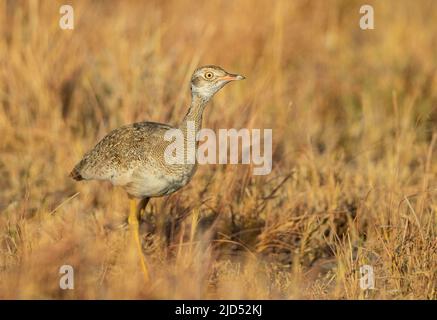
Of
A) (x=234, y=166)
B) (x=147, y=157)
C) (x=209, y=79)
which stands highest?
(x=209, y=79)

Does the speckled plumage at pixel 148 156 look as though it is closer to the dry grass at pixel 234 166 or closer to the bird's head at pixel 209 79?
the bird's head at pixel 209 79

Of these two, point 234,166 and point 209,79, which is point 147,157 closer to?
point 209,79

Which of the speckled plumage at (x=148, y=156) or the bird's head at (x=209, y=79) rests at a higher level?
the bird's head at (x=209, y=79)

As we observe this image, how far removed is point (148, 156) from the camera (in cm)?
460

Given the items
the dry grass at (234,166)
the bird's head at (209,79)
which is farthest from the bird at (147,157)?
the dry grass at (234,166)

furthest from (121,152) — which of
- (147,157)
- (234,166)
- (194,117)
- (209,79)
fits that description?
(234,166)

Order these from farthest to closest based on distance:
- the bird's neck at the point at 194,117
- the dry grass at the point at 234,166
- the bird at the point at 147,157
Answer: the bird's neck at the point at 194,117
the bird at the point at 147,157
the dry grass at the point at 234,166

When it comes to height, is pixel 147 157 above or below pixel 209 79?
below

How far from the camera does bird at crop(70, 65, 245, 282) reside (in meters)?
4.50

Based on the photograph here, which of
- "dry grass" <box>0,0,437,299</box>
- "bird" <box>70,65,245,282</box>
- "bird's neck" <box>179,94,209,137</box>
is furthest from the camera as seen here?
"bird's neck" <box>179,94,209,137</box>

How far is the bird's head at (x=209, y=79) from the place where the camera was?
4.68m

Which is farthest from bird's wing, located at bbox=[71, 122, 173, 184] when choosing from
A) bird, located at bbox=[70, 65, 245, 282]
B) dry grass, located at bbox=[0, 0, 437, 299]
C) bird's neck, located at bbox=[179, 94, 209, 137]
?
dry grass, located at bbox=[0, 0, 437, 299]

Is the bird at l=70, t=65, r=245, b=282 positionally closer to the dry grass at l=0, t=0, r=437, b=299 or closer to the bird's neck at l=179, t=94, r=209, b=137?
the bird's neck at l=179, t=94, r=209, b=137

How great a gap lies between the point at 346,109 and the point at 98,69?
83.8 inches
